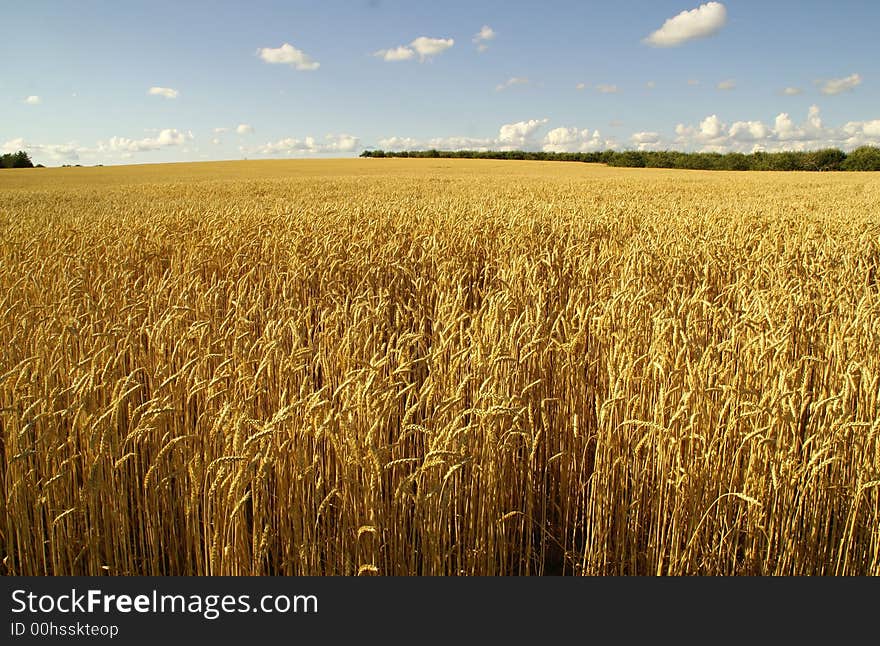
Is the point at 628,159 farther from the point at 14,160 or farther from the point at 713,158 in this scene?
the point at 14,160

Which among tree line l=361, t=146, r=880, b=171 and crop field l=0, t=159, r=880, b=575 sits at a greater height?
tree line l=361, t=146, r=880, b=171

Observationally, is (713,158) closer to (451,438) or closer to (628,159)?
(628,159)

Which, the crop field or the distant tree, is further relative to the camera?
the distant tree

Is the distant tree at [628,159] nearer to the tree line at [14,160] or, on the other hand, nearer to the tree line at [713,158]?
the tree line at [713,158]

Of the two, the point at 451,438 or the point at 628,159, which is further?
the point at 628,159

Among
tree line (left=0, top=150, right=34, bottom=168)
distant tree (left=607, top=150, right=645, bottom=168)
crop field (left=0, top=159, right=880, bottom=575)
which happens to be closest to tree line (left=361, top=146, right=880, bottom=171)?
distant tree (left=607, top=150, right=645, bottom=168)

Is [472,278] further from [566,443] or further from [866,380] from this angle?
[866,380]

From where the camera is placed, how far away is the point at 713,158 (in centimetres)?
5288

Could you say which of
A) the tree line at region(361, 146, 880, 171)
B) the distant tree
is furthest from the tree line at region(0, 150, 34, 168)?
the distant tree

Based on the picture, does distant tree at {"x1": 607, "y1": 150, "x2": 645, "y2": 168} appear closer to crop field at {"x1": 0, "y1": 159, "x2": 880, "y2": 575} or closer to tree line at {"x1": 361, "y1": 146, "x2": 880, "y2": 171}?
tree line at {"x1": 361, "y1": 146, "x2": 880, "y2": 171}

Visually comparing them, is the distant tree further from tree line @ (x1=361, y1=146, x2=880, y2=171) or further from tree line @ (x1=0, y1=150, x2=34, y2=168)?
tree line @ (x1=0, y1=150, x2=34, y2=168)

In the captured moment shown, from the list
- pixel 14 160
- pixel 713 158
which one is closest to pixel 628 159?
pixel 713 158

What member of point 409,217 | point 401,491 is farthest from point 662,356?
point 409,217

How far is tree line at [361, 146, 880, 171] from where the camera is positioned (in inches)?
1870
